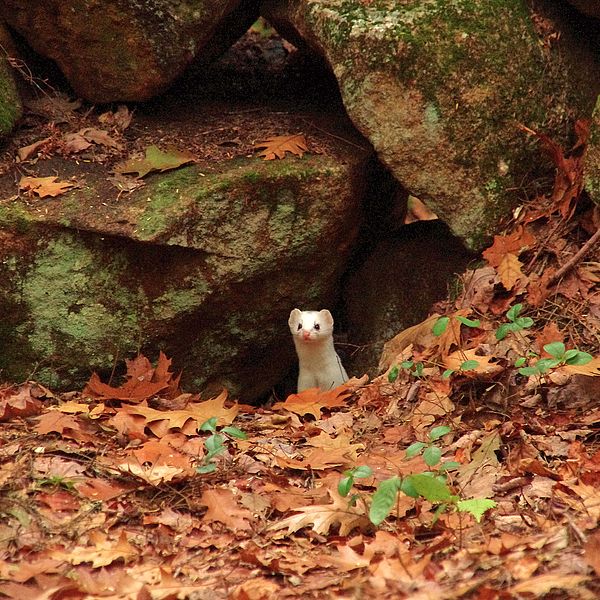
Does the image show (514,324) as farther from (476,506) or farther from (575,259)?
(476,506)

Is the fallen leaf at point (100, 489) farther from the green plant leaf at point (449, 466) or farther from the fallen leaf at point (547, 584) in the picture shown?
the fallen leaf at point (547, 584)

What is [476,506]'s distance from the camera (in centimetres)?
312

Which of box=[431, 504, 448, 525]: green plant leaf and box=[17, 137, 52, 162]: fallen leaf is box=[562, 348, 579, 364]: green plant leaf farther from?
box=[17, 137, 52, 162]: fallen leaf

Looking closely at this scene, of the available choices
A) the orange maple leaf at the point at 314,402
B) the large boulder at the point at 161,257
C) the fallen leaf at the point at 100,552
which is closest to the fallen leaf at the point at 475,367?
the orange maple leaf at the point at 314,402

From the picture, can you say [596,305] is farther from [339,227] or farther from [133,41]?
[133,41]

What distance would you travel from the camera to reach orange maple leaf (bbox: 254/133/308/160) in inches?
212

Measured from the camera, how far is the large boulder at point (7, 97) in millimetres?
5148

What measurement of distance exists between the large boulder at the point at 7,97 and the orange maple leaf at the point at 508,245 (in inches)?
122

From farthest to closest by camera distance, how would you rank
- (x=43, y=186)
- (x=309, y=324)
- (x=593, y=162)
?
(x=309, y=324), (x=43, y=186), (x=593, y=162)

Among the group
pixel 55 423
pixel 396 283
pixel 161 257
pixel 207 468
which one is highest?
pixel 161 257

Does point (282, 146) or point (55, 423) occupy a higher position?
point (282, 146)

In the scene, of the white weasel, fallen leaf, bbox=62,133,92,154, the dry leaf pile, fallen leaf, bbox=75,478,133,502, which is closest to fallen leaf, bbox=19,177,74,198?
the dry leaf pile

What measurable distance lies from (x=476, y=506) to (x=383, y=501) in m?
0.40

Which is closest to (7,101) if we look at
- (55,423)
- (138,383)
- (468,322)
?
(138,383)
